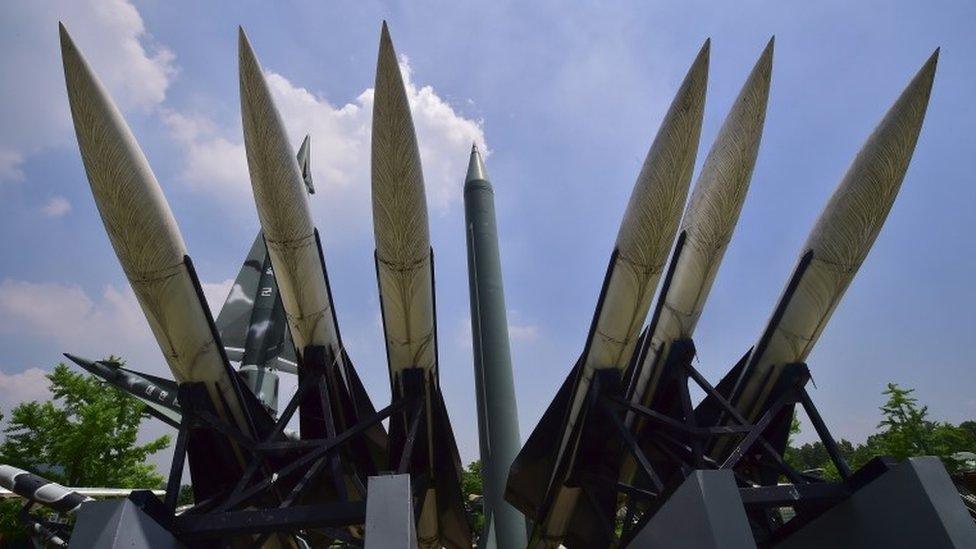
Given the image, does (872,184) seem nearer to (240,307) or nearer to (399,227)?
(399,227)

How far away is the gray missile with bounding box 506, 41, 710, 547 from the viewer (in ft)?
14.7

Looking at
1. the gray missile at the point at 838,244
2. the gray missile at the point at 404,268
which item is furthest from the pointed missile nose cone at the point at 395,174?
the gray missile at the point at 838,244

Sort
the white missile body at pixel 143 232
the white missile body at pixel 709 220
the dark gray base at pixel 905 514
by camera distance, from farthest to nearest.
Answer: the white missile body at pixel 709 220
the white missile body at pixel 143 232
the dark gray base at pixel 905 514

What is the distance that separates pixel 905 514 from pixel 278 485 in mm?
5640

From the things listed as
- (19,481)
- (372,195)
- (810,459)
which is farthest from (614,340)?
(810,459)

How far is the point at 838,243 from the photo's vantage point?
471cm

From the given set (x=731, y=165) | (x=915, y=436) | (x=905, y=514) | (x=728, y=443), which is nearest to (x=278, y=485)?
(x=728, y=443)

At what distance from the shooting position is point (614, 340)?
5293 millimetres

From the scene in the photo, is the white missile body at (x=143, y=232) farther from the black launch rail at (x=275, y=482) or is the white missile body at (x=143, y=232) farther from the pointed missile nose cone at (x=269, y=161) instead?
the pointed missile nose cone at (x=269, y=161)

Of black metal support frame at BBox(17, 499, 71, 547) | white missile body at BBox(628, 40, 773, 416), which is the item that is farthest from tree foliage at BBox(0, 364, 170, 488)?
white missile body at BBox(628, 40, 773, 416)

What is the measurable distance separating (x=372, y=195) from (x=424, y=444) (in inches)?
118

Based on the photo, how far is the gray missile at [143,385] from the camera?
980cm

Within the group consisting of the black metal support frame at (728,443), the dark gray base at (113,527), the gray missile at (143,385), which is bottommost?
the dark gray base at (113,527)

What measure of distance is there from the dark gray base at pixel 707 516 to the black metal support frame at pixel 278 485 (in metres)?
2.22
